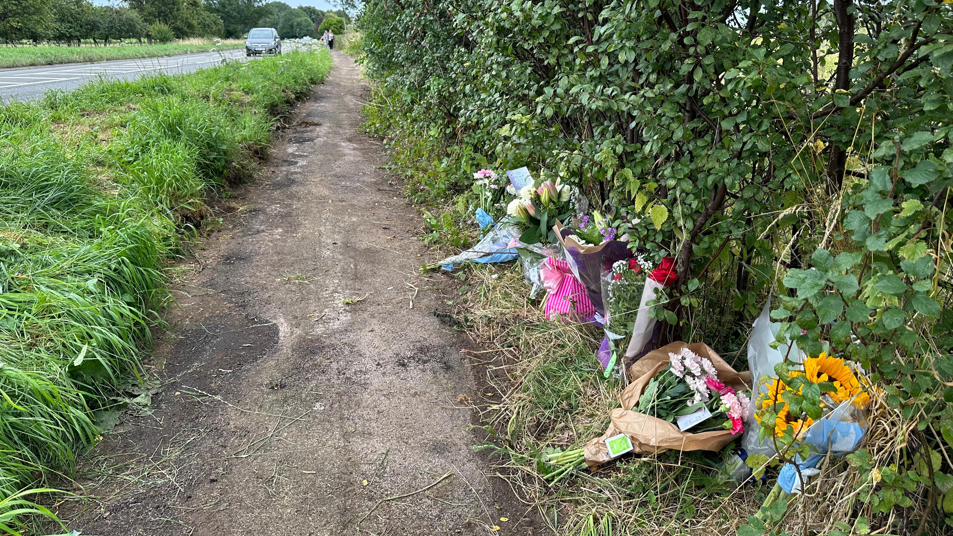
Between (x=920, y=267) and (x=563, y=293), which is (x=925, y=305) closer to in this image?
(x=920, y=267)

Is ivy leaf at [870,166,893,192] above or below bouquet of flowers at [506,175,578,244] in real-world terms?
above

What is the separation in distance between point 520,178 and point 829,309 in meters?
2.62

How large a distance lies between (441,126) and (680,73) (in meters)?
3.95

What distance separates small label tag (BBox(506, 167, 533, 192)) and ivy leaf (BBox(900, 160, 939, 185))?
98.8 inches

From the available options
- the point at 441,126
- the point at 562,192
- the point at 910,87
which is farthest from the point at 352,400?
the point at 441,126

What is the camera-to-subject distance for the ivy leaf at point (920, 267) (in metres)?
Answer: 1.17

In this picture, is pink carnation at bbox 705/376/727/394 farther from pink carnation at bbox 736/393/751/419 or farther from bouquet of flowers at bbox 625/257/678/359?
bouquet of flowers at bbox 625/257/678/359

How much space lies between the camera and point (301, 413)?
263 cm

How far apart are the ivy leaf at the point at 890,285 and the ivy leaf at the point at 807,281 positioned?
0.10 metres

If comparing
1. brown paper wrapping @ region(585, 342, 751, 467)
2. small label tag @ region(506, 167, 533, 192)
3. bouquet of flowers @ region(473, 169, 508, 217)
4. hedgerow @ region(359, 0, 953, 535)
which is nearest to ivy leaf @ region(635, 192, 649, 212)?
hedgerow @ region(359, 0, 953, 535)

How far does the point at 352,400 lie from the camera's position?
108 inches

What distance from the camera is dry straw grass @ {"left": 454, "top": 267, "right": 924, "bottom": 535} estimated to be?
62.7 inches

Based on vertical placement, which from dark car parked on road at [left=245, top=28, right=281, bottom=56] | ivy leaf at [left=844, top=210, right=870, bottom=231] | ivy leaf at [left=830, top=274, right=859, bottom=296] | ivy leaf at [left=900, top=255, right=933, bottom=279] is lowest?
ivy leaf at [left=830, top=274, right=859, bottom=296]

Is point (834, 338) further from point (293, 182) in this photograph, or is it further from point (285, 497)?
point (293, 182)
